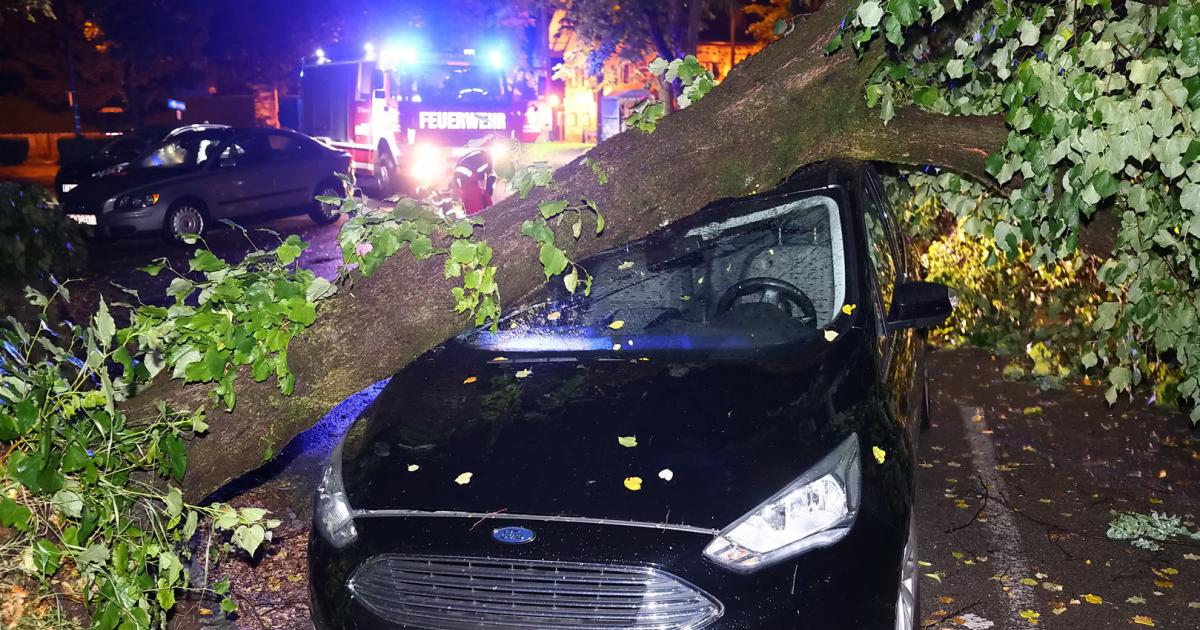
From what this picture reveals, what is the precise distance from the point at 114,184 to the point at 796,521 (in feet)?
46.0

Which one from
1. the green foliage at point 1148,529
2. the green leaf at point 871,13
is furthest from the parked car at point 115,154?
the green foliage at point 1148,529

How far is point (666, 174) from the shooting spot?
4.77m

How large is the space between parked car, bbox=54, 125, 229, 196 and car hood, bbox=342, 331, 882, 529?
1368 centimetres

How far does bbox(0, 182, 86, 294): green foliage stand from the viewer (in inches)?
308

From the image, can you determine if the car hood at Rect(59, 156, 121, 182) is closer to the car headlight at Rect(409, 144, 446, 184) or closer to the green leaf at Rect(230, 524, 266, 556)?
the car headlight at Rect(409, 144, 446, 184)

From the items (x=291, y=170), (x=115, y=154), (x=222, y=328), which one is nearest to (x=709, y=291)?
(x=222, y=328)

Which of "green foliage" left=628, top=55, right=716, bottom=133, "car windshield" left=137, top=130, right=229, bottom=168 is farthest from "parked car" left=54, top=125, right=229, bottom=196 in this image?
"green foliage" left=628, top=55, right=716, bottom=133

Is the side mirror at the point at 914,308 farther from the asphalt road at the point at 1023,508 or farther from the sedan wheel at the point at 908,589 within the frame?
the asphalt road at the point at 1023,508

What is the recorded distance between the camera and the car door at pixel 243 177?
619 inches

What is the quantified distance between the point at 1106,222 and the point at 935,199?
10.1 ft

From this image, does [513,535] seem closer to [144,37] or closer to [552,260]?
[552,260]

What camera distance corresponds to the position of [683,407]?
12.2 feet

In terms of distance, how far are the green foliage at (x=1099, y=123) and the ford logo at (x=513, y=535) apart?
7.65ft

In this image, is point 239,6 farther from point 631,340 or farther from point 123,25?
point 631,340
